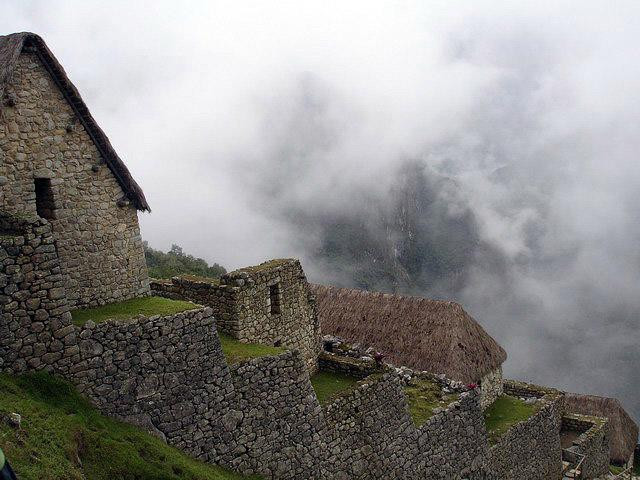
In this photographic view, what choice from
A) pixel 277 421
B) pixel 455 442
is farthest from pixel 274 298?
pixel 455 442

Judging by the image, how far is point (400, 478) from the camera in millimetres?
12148

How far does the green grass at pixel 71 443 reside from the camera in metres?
6.11

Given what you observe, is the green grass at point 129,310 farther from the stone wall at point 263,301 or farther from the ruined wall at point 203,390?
the stone wall at point 263,301

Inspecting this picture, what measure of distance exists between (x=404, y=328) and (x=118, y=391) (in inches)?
537

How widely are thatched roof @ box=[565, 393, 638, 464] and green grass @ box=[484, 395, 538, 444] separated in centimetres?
1175

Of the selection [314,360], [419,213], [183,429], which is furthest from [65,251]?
[419,213]

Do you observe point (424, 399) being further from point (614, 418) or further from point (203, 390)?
point (614, 418)

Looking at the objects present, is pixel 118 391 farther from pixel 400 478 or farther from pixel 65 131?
pixel 400 478

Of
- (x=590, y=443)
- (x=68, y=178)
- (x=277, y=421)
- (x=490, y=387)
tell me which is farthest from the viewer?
(x=590, y=443)

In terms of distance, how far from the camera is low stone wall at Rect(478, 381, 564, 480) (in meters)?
15.3

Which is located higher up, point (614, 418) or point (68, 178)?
point (68, 178)

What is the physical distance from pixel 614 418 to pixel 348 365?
21.6 meters

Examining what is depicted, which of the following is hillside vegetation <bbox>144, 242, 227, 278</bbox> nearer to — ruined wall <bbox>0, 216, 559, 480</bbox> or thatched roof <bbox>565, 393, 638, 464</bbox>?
ruined wall <bbox>0, 216, 559, 480</bbox>

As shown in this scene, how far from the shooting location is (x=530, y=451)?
1683 centimetres
